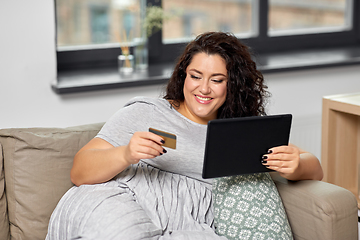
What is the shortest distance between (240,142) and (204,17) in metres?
1.47

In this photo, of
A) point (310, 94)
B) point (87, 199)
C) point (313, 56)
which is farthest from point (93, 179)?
point (313, 56)

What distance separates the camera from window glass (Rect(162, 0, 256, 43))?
2.47 meters

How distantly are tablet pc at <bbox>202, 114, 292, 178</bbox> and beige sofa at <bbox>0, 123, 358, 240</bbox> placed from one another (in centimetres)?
20

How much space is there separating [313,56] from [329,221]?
1507mm

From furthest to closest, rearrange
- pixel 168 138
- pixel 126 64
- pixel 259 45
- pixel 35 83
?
pixel 259 45, pixel 126 64, pixel 35 83, pixel 168 138

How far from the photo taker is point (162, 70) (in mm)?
2258

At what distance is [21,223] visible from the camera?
1447mm

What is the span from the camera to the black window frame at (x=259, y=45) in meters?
2.26

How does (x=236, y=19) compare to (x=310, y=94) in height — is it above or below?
above

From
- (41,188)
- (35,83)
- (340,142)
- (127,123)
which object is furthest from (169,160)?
(340,142)

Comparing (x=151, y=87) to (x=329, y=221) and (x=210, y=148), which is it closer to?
(x=210, y=148)

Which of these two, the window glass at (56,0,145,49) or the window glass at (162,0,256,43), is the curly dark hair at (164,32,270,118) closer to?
the window glass at (56,0,145,49)

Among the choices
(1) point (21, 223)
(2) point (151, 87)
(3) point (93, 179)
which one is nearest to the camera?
(3) point (93, 179)

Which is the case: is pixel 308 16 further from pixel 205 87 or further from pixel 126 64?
pixel 205 87
